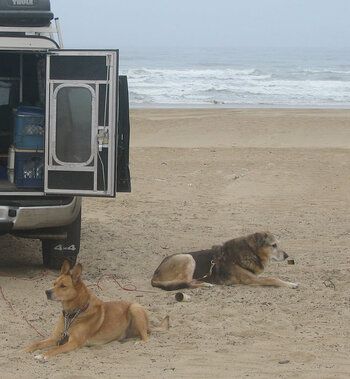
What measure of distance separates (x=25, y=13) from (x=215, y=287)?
10.7ft

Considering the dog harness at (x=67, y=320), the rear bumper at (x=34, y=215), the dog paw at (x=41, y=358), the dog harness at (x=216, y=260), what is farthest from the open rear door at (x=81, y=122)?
the dog paw at (x=41, y=358)

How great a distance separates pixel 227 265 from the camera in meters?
7.66

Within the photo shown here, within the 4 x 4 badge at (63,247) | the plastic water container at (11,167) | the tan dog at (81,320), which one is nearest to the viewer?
Answer: the tan dog at (81,320)

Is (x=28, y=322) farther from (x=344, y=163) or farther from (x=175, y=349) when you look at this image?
(x=344, y=163)

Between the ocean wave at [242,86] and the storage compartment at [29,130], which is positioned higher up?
the storage compartment at [29,130]

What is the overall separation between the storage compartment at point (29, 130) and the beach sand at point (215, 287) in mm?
1350

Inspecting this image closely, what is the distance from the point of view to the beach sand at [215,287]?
550 cm

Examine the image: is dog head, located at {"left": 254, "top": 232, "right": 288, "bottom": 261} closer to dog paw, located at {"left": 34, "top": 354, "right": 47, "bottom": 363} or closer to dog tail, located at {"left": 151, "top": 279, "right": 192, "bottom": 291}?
dog tail, located at {"left": 151, "top": 279, "right": 192, "bottom": 291}

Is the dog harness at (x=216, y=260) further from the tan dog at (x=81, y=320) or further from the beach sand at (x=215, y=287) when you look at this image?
the tan dog at (x=81, y=320)

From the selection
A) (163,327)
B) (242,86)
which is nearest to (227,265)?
(163,327)

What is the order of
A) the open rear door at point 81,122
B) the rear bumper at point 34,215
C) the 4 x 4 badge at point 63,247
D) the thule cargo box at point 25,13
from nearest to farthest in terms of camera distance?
the open rear door at point 81,122, the rear bumper at point 34,215, the thule cargo box at point 25,13, the 4 x 4 badge at point 63,247

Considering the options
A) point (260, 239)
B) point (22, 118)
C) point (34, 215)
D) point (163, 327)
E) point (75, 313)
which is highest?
point (22, 118)

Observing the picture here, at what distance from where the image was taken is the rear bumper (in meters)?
7.33

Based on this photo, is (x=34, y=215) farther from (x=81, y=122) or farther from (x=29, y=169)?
(x=81, y=122)
